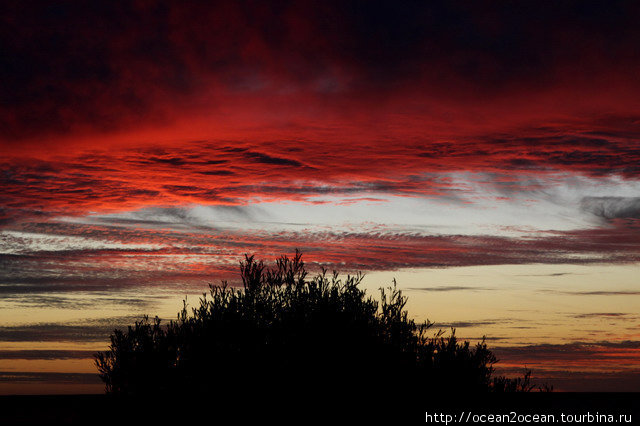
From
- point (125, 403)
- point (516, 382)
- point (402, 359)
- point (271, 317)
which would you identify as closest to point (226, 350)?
point (271, 317)

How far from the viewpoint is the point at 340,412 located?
17359 millimetres

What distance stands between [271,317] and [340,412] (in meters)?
3.53

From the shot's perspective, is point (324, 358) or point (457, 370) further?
point (457, 370)

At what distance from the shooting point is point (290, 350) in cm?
1811

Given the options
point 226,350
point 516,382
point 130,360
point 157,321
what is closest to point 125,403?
point 130,360

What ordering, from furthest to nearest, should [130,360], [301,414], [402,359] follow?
1. [130,360]
2. [402,359]
3. [301,414]

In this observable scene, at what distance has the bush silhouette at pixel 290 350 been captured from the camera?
17.9 m

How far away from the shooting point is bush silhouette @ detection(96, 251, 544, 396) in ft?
58.6

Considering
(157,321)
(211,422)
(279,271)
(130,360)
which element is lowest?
(211,422)

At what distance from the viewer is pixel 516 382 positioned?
19.7 metres

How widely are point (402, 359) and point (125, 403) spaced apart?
8885mm

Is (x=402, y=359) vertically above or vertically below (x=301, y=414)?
above

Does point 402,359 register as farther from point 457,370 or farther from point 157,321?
point 157,321

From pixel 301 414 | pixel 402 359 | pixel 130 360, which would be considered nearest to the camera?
pixel 301 414
